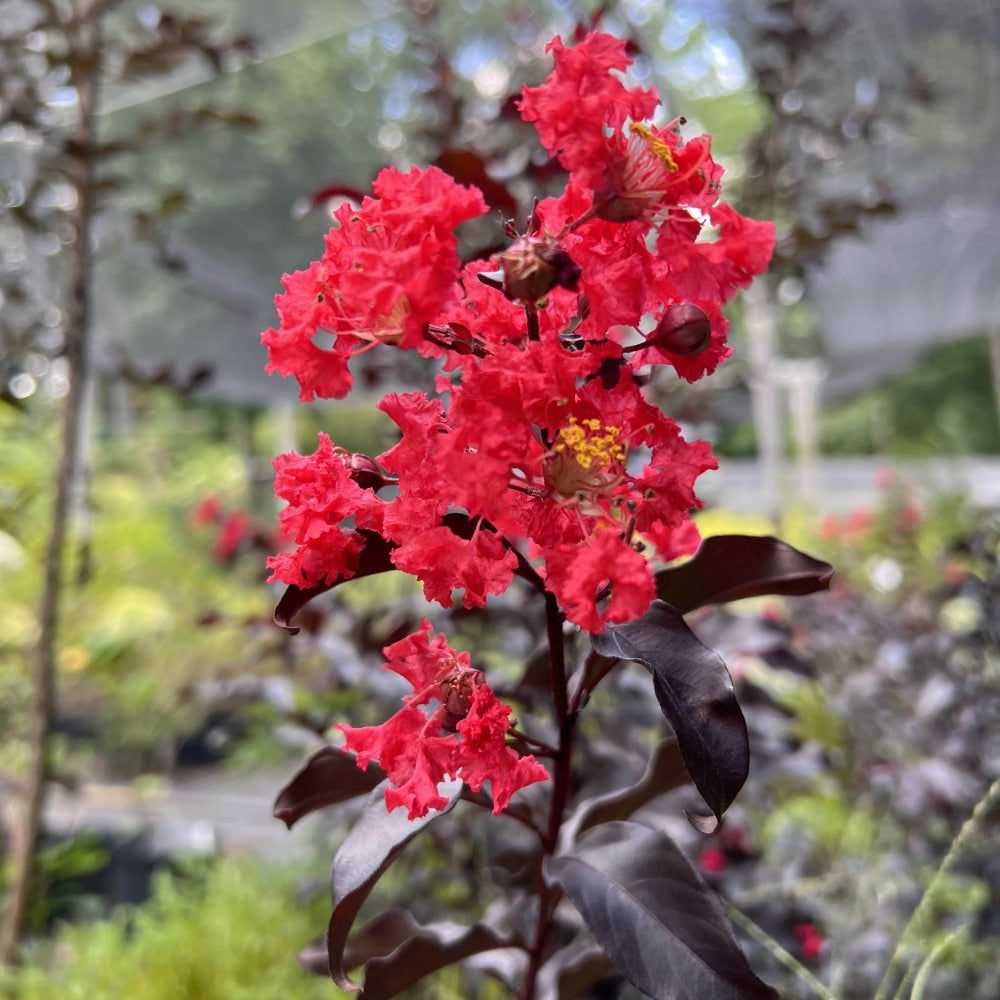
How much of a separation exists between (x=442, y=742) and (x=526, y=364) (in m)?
0.20

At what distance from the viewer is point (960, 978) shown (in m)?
1.12

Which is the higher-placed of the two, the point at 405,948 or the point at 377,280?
the point at 377,280

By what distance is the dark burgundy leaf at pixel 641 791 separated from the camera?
62 centimetres

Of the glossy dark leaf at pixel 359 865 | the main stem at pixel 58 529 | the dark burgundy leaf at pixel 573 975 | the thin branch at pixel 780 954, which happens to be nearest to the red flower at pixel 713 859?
the thin branch at pixel 780 954

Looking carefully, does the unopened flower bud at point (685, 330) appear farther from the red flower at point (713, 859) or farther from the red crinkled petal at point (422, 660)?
the red flower at point (713, 859)

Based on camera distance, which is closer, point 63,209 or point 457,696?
point 457,696

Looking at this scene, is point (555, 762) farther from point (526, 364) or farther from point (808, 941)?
point (808, 941)

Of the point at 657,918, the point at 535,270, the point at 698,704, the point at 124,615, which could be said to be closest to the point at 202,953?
the point at 657,918

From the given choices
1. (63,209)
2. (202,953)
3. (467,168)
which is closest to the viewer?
(467,168)

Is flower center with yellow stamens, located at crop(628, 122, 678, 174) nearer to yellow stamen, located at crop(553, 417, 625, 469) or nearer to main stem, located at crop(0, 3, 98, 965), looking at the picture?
yellow stamen, located at crop(553, 417, 625, 469)

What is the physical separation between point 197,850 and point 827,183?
2.42 metres

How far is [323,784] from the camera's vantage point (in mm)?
589

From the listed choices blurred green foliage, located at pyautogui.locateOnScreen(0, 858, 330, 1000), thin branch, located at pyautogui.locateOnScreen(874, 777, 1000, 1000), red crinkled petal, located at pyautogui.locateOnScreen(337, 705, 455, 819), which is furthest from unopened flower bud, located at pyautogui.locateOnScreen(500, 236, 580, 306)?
blurred green foliage, located at pyautogui.locateOnScreen(0, 858, 330, 1000)

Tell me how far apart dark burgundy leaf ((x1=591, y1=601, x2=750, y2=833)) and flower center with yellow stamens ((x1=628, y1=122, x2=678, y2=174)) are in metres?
0.23
